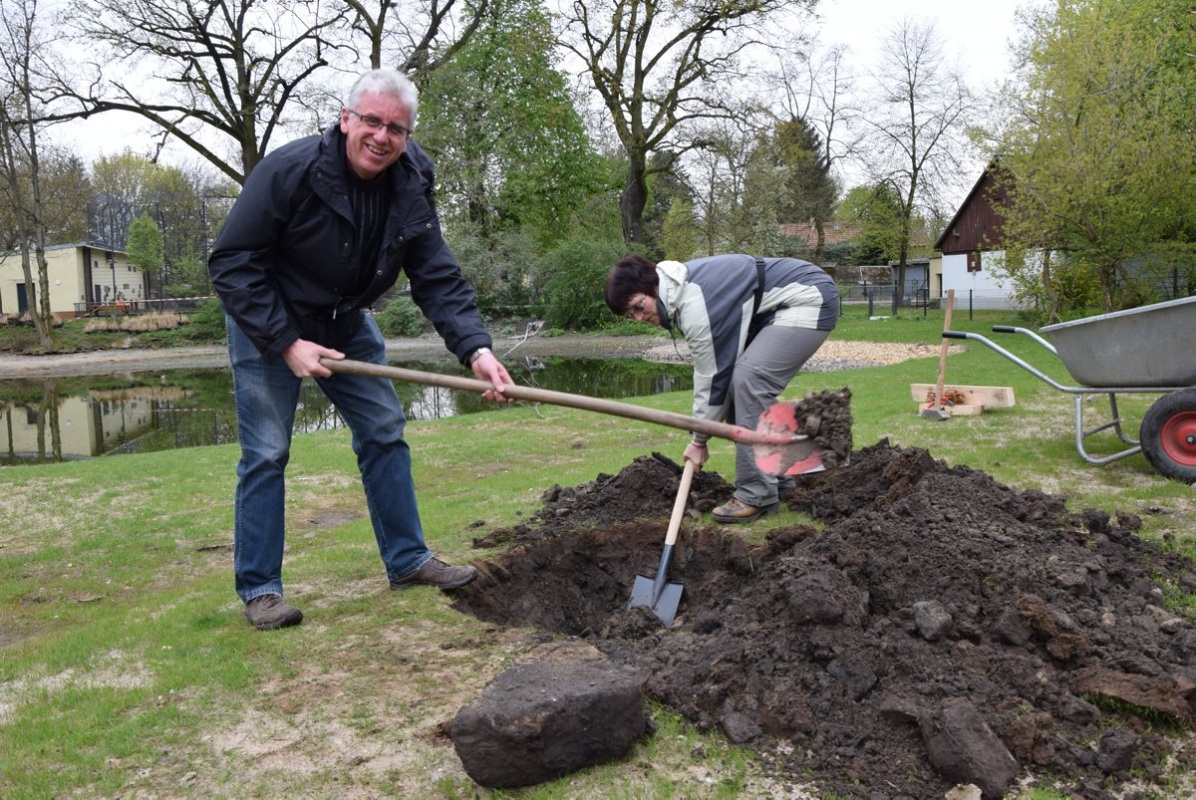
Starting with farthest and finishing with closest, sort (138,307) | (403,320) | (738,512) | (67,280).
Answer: (67,280) → (138,307) → (403,320) → (738,512)

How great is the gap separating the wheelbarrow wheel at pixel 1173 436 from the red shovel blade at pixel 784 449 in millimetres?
2726

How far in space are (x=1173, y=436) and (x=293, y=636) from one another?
216 inches

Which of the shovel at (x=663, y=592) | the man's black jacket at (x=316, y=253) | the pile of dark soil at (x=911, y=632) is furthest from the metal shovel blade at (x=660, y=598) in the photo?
the man's black jacket at (x=316, y=253)

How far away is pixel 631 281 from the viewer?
4.44 metres

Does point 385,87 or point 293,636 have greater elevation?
point 385,87

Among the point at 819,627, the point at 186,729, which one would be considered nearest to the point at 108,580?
the point at 186,729

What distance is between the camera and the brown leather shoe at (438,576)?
412 cm

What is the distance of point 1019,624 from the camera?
10.1 feet

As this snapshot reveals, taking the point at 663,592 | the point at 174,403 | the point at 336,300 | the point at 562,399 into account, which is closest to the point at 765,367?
the point at 663,592

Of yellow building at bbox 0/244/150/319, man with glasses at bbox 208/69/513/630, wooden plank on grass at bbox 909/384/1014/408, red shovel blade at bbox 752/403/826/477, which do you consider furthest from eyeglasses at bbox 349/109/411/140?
yellow building at bbox 0/244/150/319

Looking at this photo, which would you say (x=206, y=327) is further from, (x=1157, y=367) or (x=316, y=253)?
(x=1157, y=367)

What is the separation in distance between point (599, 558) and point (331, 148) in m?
2.47

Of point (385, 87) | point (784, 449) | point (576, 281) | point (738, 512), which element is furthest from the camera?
point (576, 281)

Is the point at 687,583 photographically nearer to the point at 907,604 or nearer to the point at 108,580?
the point at 907,604
